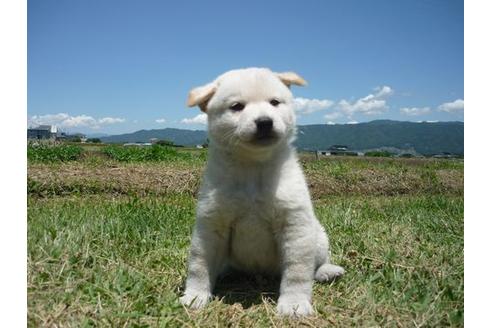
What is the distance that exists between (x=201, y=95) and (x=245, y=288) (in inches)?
67.6

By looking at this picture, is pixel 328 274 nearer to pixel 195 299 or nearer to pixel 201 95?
pixel 195 299

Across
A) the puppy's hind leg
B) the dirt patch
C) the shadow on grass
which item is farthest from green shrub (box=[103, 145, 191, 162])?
the puppy's hind leg

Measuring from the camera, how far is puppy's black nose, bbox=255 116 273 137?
3.10 m

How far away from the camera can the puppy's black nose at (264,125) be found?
10.2 feet

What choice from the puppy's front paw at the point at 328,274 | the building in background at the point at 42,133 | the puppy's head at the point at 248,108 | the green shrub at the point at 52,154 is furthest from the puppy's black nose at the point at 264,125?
the building in background at the point at 42,133

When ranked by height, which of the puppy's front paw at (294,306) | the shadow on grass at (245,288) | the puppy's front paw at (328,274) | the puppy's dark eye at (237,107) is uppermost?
the puppy's dark eye at (237,107)

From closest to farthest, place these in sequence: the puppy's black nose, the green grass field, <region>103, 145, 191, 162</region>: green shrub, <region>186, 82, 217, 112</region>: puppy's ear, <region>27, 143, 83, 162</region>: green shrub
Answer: the green grass field → the puppy's black nose → <region>186, 82, 217, 112</region>: puppy's ear → <region>27, 143, 83, 162</region>: green shrub → <region>103, 145, 191, 162</region>: green shrub

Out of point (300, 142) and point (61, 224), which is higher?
point (300, 142)

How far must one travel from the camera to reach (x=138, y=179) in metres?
10.4

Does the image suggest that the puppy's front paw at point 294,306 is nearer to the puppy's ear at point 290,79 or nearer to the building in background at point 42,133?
the puppy's ear at point 290,79

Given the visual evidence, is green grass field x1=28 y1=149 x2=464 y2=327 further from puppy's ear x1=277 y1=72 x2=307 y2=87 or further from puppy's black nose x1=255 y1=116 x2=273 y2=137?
puppy's ear x1=277 y1=72 x2=307 y2=87

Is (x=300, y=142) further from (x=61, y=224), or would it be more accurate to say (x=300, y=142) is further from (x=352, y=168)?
(x=352, y=168)

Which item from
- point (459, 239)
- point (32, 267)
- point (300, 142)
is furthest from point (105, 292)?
point (459, 239)

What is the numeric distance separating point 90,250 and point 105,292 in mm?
756
